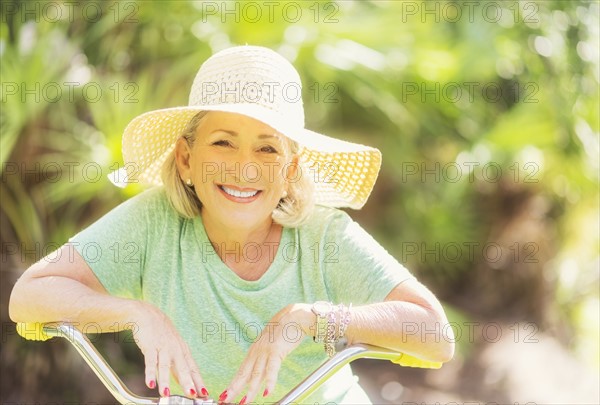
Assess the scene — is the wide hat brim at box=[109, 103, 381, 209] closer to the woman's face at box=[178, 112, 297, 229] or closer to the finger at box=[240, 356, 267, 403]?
the woman's face at box=[178, 112, 297, 229]

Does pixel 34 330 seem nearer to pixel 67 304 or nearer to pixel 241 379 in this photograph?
pixel 67 304

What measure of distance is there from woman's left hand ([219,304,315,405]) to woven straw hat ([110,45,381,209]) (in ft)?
1.32

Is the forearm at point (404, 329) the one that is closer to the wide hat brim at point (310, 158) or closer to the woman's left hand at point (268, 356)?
the woman's left hand at point (268, 356)

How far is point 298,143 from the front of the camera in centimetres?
204

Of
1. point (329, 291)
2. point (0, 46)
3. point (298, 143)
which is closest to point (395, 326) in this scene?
point (329, 291)

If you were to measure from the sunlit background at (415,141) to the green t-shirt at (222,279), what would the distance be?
1616 mm

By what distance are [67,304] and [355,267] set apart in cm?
58

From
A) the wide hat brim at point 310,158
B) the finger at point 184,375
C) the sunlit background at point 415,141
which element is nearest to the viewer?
the finger at point 184,375

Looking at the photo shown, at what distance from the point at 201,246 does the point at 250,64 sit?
41 cm

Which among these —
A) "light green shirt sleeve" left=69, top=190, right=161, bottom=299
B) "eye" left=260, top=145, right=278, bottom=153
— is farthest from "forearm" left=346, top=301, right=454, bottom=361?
"light green shirt sleeve" left=69, top=190, right=161, bottom=299

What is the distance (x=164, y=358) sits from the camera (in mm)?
1588

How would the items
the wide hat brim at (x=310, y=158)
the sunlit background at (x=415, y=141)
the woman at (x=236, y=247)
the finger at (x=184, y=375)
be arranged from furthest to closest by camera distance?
the sunlit background at (x=415, y=141)
the wide hat brim at (x=310, y=158)
the woman at (x=236, y=247)
the finger at (x=184, y=375)

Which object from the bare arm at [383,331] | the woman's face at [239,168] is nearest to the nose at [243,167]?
the woman's face at [239,168]

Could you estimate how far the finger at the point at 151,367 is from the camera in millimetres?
1567
